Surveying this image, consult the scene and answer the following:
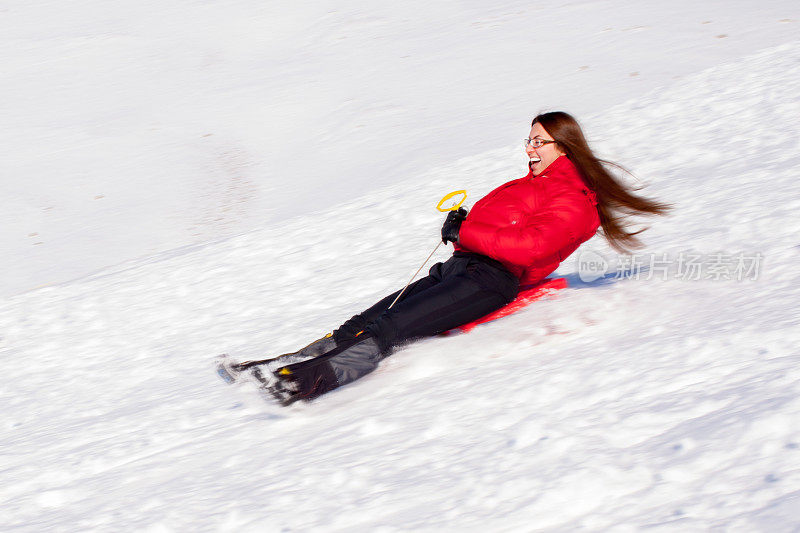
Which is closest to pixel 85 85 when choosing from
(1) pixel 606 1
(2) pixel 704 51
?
(1) pixel 606 1

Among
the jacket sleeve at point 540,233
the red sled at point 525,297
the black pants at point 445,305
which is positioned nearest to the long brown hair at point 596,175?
the jacket sleeve at point 540,233

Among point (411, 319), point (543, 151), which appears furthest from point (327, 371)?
point (543, 151)

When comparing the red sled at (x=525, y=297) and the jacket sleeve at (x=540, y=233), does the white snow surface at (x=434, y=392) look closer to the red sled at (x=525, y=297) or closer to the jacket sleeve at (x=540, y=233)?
the red sled at (x=525, y=297)

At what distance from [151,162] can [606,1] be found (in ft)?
26.6

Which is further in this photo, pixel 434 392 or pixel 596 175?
pixel 596 175

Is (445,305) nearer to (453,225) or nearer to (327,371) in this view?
(453,225)

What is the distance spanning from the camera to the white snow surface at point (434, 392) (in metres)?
2.61

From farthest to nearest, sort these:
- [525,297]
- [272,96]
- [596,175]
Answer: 1. [272,96]
2. [525,297]
3. [596,175]

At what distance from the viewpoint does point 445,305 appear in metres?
3.94

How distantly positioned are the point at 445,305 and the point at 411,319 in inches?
7.5

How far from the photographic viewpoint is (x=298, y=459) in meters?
3.29

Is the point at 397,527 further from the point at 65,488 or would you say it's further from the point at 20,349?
the point at 20,349

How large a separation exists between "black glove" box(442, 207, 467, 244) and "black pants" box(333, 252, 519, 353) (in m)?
0.12

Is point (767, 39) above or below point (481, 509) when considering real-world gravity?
above
